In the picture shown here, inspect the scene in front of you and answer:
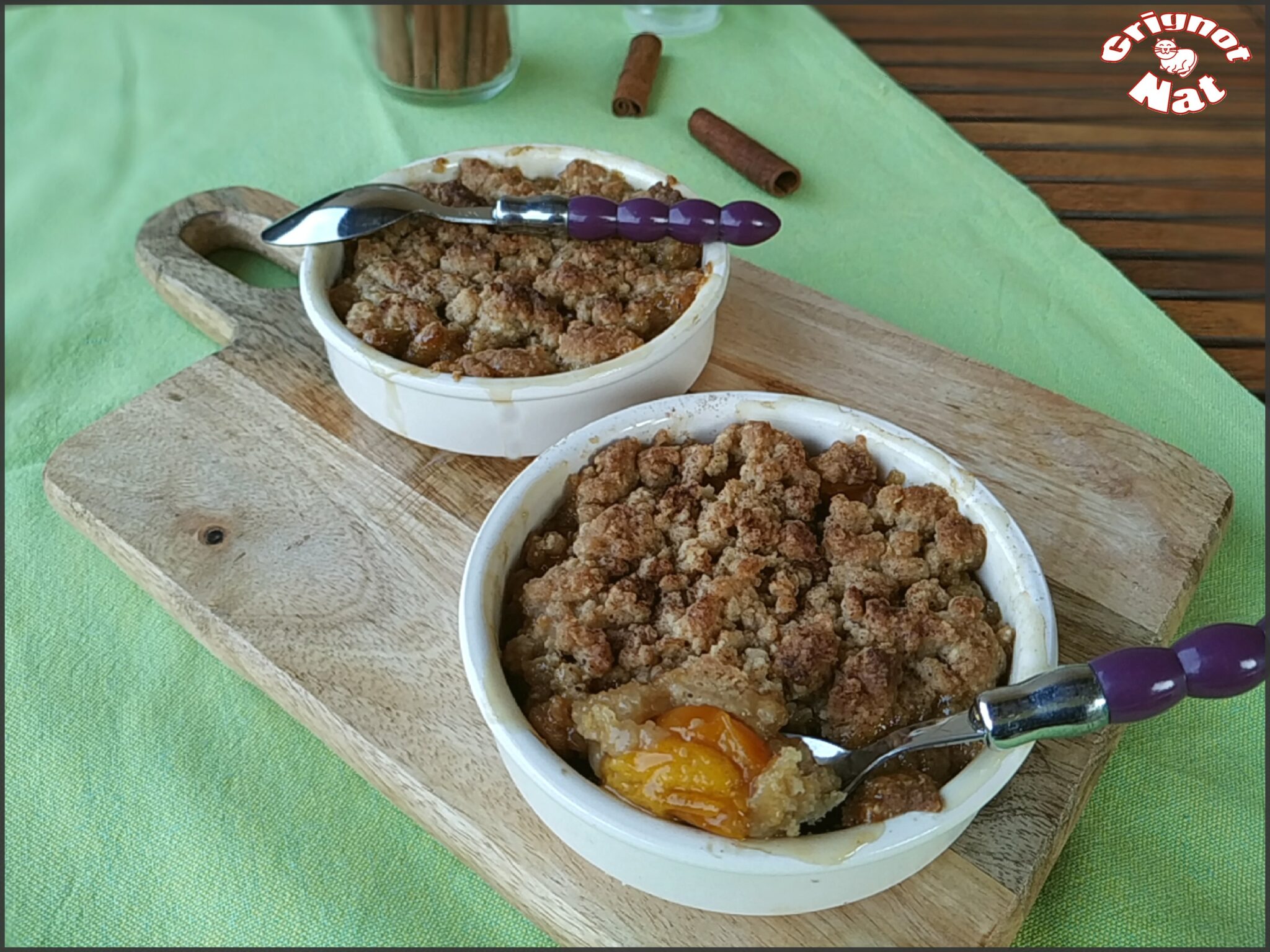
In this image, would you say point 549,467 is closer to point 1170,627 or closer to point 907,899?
point 907,899

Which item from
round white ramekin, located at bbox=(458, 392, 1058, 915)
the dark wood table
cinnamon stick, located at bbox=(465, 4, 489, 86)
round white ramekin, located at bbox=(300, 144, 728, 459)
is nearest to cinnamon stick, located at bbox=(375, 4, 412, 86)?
cinnamon stick, located at bbox=(465, 4, 489, 86)

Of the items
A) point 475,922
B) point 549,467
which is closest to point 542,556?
point 549,467

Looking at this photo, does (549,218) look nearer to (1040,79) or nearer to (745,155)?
(745,155)

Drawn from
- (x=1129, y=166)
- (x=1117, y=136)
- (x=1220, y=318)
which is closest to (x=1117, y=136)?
(x=1117, y=136)

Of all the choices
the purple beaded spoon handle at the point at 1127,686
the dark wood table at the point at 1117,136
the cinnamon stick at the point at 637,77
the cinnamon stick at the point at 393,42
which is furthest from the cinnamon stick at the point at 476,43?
the purple beaded spoon handle at the point at 1127,686

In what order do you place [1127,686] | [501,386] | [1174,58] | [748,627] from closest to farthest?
[1127,686]
[748,627]
[501,386]
[1174,58]

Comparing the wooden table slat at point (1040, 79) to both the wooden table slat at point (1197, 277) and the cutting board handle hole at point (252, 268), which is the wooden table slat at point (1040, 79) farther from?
the cutting board handle hole at point (252, 268)
